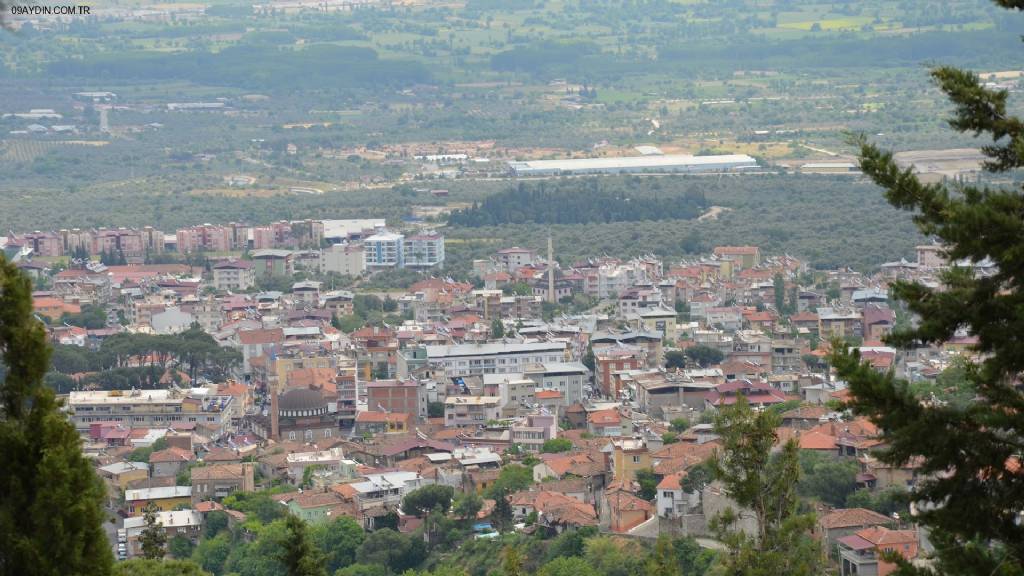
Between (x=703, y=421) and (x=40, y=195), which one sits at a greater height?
(x=703, y=421)

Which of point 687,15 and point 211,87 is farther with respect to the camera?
point 687,15

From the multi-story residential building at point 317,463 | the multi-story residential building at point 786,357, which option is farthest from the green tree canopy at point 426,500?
the multi-story residential building at point 786,357

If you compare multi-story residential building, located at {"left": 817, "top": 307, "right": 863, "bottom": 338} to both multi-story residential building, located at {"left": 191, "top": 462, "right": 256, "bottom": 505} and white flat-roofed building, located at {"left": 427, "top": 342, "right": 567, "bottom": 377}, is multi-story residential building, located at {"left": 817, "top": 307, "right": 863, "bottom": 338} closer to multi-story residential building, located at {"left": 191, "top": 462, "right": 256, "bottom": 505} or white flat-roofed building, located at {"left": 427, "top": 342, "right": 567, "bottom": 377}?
white flat-roofed building, located at {"left": 427, "top": 342, "right": 567, "bottom": 377}

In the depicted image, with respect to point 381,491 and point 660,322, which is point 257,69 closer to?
point 660,322

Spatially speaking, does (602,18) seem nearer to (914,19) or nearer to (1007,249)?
(914,19)

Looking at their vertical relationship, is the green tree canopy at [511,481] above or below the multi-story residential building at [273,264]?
above

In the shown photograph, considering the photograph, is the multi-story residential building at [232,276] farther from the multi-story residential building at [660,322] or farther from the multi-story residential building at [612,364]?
the multi-story residential building at [612,364]

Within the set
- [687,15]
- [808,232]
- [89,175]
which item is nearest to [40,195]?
[89,175]
